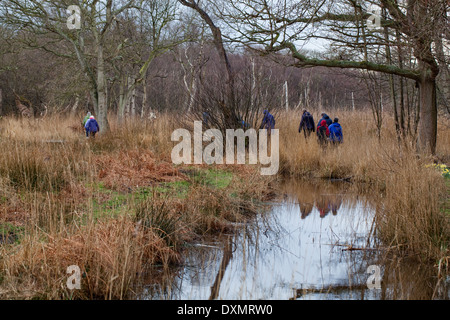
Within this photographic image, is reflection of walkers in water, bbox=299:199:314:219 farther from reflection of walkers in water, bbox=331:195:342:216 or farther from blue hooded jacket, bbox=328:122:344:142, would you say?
blue hooded jacket, bbox=328:122:344:142

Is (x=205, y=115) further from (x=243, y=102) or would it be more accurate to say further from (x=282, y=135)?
(x=282, y=135)

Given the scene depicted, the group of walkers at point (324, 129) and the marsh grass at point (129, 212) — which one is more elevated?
the group of walkers at point (324, 129)

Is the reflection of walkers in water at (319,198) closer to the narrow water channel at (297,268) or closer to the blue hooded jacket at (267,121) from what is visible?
the narrow water channel at (297,268)

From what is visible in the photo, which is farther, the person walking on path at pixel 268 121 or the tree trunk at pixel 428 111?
the person walking on path at pixel 268 121

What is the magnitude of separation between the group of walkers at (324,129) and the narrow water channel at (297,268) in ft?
22.1

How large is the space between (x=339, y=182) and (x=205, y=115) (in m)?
3.80

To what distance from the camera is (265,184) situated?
9367 mm

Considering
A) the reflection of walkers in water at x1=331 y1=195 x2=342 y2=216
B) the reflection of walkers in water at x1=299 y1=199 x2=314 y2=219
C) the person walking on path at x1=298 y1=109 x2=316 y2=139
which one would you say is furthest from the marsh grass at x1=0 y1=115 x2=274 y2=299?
the person walking on path at x1=298 y1=109 x2=316 y2=139

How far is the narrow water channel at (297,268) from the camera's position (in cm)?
411

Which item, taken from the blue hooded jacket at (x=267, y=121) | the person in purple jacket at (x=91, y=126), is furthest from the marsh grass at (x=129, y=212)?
the person in purple jacket at (x=91, y=126)

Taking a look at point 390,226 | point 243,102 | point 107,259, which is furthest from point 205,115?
point 107,259

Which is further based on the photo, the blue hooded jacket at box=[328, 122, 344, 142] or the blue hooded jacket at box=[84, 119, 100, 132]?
the blue hooded jacket at box=[84, 119, 100, 132]

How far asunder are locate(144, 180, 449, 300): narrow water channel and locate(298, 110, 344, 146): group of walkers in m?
6.73

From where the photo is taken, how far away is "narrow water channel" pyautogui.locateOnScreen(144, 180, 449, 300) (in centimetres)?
411
